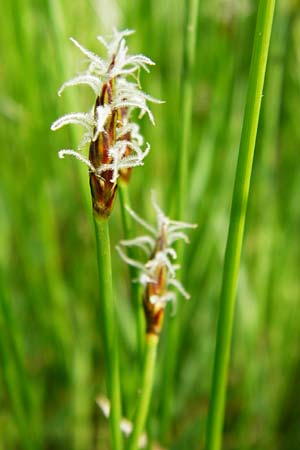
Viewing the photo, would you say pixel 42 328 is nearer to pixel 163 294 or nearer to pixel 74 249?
pixel 74 249

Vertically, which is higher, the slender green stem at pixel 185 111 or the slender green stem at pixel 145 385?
the slender green stem at pixel 185 111

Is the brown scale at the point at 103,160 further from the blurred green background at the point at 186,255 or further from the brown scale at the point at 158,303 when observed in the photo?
the blurred green background at the point at 186,255

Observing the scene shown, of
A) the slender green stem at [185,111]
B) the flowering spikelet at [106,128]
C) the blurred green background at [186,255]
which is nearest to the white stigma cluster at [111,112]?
the flowering spikelet at [106,128]

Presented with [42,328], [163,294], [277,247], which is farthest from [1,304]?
[277,247]

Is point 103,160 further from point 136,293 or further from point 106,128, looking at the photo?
point 136,293

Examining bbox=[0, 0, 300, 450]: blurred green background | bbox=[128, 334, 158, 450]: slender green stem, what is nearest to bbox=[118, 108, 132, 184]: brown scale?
bbox=[128, 334, 158, 450]: slender green stem

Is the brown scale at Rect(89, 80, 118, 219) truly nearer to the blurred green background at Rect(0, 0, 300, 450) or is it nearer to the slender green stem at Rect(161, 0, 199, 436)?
the slender green stem at Rect(161, 0, 199, 436)

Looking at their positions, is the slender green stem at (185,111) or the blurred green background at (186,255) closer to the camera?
the slender green stem at (185,111)
